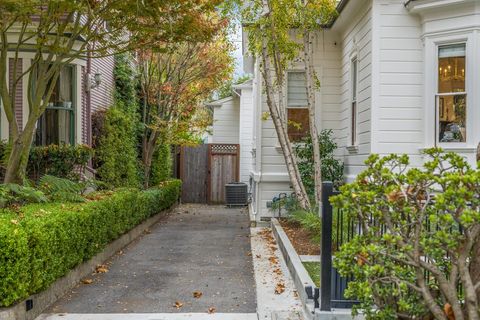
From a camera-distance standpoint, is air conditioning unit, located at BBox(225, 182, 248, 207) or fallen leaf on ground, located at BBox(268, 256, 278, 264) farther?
air conditioning unit, located at BBox(225, 182, 248, 207)

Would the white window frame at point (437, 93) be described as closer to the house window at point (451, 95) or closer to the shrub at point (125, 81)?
the house window at point (451, 95)

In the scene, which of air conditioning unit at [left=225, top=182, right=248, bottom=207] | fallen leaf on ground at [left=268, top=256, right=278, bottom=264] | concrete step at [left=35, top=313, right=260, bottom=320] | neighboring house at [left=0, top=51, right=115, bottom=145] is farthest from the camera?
air conditioning unit at [left=225, top=182, right=248, bottom=207]

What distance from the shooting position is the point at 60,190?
26.2 feet

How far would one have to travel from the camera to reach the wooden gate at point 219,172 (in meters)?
20.2

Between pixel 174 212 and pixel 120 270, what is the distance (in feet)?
29.3

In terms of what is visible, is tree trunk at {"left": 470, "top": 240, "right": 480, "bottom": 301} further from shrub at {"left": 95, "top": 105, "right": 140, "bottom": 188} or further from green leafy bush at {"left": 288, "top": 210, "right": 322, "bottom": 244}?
shrub at {"left": 95, "top": 105, "right": 140, "bottom": 188}

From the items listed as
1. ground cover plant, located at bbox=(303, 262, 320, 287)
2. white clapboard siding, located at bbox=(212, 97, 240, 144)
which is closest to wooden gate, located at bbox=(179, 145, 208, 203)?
white clapboard siding, located at bbox=(212, 97, 240, 144)

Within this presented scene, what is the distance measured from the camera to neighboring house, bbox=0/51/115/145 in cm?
1022

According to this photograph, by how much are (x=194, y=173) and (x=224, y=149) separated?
1516 mm

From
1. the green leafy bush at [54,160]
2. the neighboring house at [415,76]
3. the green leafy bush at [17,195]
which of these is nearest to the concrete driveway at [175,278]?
the green leafy bush at [17,195]

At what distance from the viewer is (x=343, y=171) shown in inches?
448

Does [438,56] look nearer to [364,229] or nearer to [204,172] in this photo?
[364,229]

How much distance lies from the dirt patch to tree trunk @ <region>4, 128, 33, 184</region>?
4.51 m

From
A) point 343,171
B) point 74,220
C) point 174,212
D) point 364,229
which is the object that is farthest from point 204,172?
point 364,229
